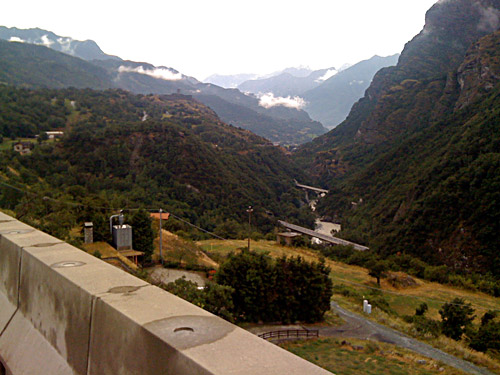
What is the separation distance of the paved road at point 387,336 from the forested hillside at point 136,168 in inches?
1520

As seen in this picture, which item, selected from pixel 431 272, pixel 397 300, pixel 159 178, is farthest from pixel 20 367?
pixel 159 178

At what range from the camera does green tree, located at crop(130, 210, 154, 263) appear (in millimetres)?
28203

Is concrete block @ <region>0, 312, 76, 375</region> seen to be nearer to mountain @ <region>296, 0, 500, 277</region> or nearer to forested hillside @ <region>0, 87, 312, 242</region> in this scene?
forested hillside @ <region>0, 87, 312, 242</region>

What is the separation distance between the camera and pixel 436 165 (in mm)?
79625

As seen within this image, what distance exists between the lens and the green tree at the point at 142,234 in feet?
92.5

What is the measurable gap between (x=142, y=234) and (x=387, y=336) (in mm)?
19012

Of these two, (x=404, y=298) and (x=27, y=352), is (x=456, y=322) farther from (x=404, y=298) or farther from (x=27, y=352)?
(x=27, y=352)

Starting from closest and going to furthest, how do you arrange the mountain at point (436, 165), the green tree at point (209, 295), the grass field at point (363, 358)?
the grass field at point (363, 358), the green tree at point (209, 295), the mountain at point (436, 165)

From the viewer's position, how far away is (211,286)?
733 inches

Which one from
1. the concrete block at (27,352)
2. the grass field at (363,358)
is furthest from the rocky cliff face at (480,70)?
the concrete block at (27,352)

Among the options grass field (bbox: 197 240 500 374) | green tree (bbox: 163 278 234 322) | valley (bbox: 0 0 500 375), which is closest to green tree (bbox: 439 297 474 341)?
valley (bbox: 0 0 500 375)

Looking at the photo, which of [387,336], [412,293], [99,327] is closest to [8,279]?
[99,327]

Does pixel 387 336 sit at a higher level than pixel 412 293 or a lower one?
higher

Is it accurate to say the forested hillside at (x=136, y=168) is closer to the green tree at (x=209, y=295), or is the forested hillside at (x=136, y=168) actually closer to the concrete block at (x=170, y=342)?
the green tree at (x=209, y=295)
